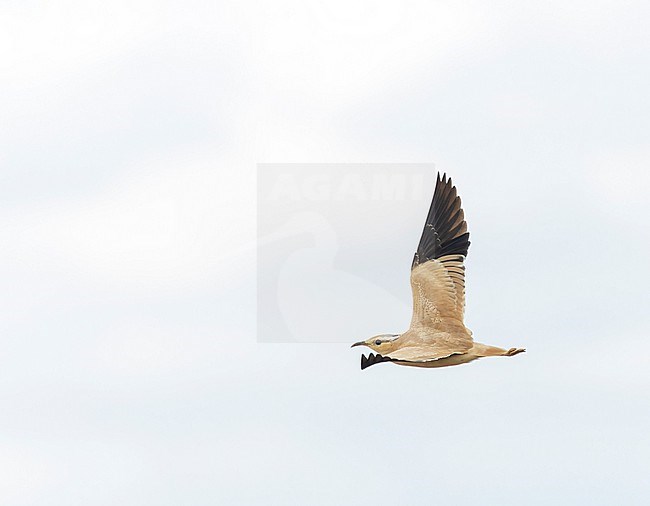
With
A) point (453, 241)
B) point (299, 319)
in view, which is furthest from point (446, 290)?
point (299, 319)

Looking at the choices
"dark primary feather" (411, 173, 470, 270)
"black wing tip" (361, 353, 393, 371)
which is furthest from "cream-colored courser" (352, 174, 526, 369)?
"black wing tip" (361, 353, 393, 371)

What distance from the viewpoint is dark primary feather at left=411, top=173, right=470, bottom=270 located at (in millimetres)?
31703

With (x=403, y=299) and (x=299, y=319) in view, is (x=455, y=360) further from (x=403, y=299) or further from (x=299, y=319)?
(x=299, y=319)

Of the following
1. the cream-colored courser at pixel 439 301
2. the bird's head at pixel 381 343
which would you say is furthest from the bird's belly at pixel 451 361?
the bird's head at pixel 381 343

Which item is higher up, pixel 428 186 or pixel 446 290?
pixel 428 186

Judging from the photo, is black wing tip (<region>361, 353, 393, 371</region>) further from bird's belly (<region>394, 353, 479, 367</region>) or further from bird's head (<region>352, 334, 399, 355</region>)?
bird's head (<region>352, 334, 399, 355</region>)

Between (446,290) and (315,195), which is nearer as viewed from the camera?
(446,290)

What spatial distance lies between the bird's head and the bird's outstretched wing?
610mm

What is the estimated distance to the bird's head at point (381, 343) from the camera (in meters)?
30.8

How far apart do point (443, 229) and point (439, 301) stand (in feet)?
6.07

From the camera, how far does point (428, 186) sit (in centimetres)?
3284

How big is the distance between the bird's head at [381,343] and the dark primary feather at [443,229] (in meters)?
1.81

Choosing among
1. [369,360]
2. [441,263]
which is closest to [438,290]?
[441,263]

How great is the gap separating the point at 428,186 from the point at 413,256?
69.3 inches
